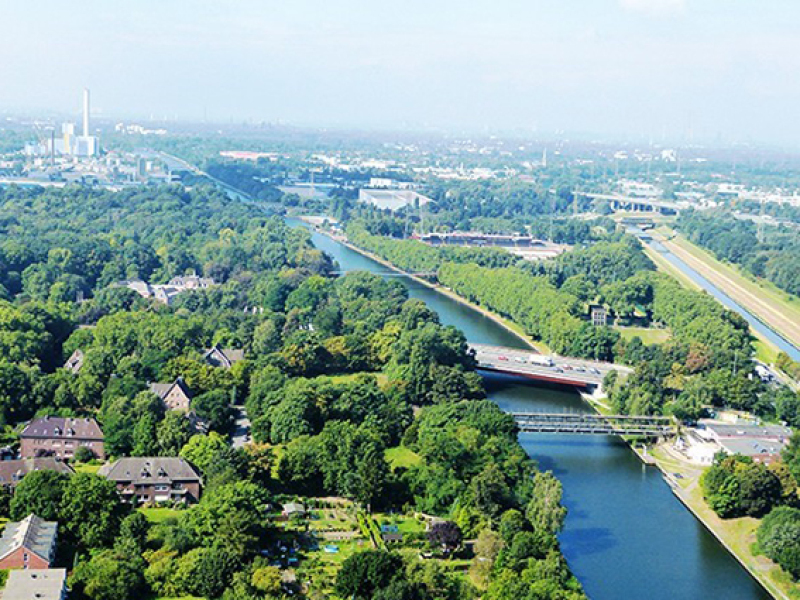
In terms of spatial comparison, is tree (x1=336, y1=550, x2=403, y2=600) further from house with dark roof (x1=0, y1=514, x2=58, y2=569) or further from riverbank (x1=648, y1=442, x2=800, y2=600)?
riverbank (x1=648, y1=442, x2=800, y2=600)

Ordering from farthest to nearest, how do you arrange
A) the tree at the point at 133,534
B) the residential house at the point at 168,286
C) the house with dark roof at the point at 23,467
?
the residential house at the point at 168,286
the house with dark roof at the point at 23,467
the tree at the point at 133,534

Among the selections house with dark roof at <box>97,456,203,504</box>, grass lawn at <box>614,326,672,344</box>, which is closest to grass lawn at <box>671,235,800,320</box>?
grass lawn at <box>614,326,672,344</box>

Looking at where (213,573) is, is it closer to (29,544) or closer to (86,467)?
(29,544)

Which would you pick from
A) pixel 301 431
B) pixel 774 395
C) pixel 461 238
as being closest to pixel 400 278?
pixel 461 238

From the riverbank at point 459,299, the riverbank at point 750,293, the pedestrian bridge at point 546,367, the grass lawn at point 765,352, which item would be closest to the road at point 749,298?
the riverbank at point 750,293

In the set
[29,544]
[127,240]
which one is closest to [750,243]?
[127,240]

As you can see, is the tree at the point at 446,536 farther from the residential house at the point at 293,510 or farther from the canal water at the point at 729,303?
the canal water at the point at 729,303
